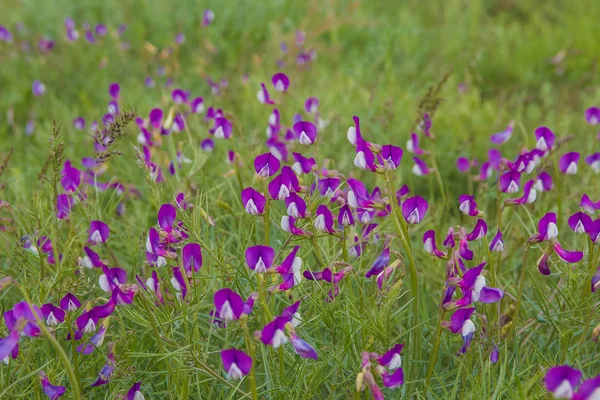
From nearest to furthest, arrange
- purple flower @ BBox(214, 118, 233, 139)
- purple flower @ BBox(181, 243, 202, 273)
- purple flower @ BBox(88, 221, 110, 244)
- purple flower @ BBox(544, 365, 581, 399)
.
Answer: purple flower @ BBox(544, 365, 581, 399)
purple flower @ BBox(181, 243, 202, 273)
purple flower @ BBox(88, 221, 110, 244)
purple flower @ BBox(214, 118, 233, 139)

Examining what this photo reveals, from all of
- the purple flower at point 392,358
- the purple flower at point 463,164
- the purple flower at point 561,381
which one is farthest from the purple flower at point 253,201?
the purple flower at point 463,164

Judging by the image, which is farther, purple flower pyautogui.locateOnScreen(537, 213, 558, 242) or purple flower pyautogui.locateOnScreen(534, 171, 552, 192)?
purple flower pyautogui.locateOnScreen(534, 171, 552, 192)

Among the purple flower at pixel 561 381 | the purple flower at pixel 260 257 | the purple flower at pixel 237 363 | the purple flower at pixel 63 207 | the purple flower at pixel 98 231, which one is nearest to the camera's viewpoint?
the purple flower at pixel 561 381

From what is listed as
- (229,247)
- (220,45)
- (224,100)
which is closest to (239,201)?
(229,247)

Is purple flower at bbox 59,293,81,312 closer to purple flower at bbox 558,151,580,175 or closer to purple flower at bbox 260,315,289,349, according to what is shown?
purple flower at bbox 260,315,289,349

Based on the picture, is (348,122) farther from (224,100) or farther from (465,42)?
(465,42)

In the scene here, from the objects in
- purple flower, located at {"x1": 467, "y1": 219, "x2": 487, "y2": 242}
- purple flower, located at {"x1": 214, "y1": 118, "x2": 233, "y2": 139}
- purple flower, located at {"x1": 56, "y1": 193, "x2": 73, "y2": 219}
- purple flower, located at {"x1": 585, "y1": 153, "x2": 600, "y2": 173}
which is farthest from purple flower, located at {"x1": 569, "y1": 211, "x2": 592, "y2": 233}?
purple flower, located at {"x1": 56, "y1": 193, "x2": 73, "y2": 219}

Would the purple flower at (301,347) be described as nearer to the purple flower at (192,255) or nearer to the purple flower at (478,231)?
the purple flower at (192,255)
